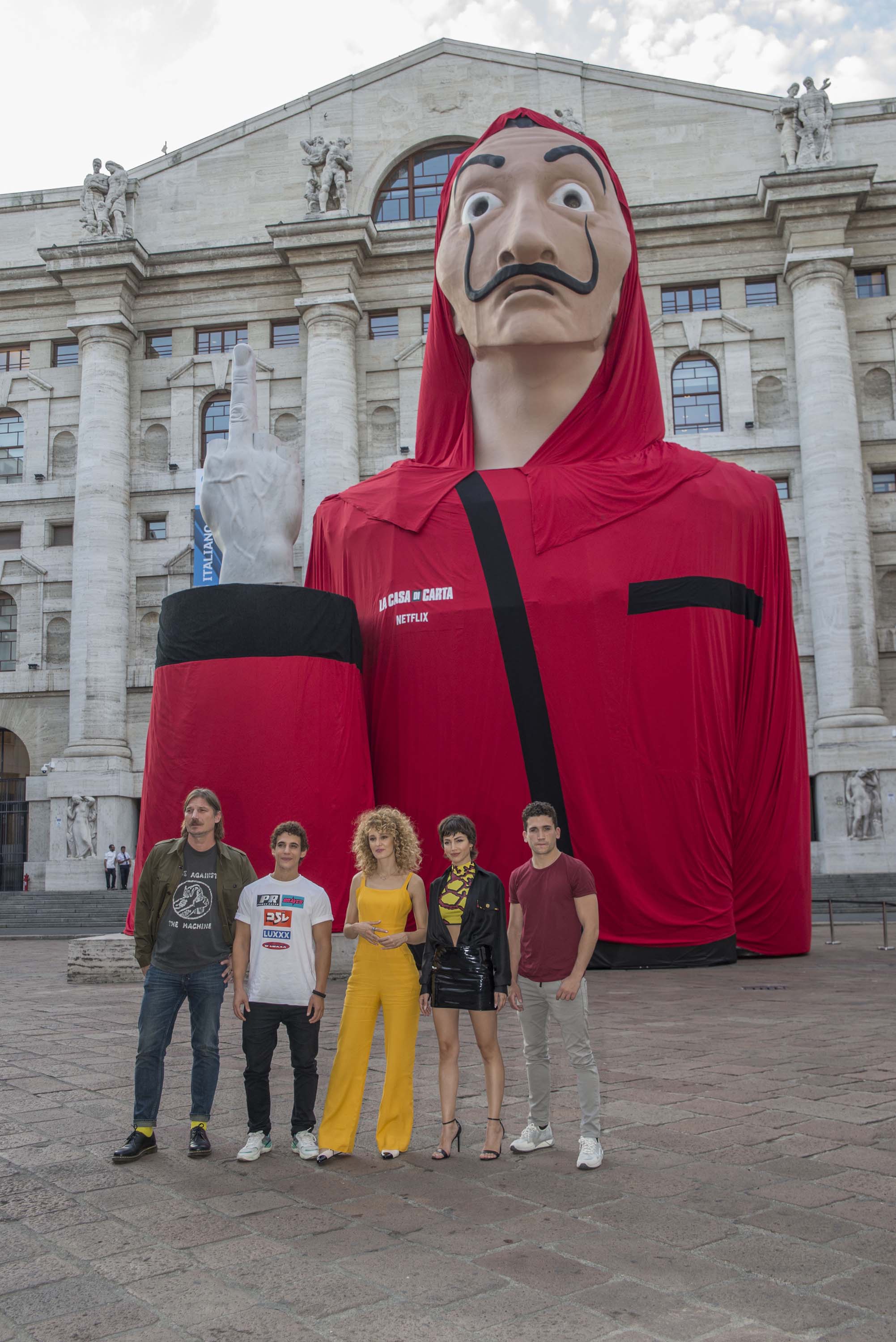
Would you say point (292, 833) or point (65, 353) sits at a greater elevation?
point (65, 353)

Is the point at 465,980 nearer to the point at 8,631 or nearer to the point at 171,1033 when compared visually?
the point at 171,1033

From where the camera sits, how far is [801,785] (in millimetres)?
11070

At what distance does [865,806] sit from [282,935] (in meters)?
23.2

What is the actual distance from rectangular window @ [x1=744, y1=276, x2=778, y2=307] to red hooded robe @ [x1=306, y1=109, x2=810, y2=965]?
2052 centimetres

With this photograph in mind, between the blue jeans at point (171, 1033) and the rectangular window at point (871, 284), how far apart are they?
1161 inches

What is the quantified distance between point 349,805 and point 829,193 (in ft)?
79.6

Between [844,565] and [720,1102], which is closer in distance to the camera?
[720,1102]

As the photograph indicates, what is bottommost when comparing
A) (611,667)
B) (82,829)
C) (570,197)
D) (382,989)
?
→ (382,989)

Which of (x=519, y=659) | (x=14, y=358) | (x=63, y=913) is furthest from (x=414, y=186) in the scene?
(x=519, y=659)

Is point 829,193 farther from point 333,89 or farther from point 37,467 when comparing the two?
point 37,467

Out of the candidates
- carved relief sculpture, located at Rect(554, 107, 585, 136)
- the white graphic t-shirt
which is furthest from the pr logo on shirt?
carved relief sculpture, located at Rect(554, 107, 585, 136)

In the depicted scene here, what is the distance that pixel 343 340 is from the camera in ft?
98.8

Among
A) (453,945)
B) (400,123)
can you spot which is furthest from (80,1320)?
(400,123)

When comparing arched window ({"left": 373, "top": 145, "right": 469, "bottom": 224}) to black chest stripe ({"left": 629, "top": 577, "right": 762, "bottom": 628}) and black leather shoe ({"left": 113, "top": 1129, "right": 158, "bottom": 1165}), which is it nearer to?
black chest stripe ({"left": 629, "top": 577, "right": 762, "bottom": 628})
